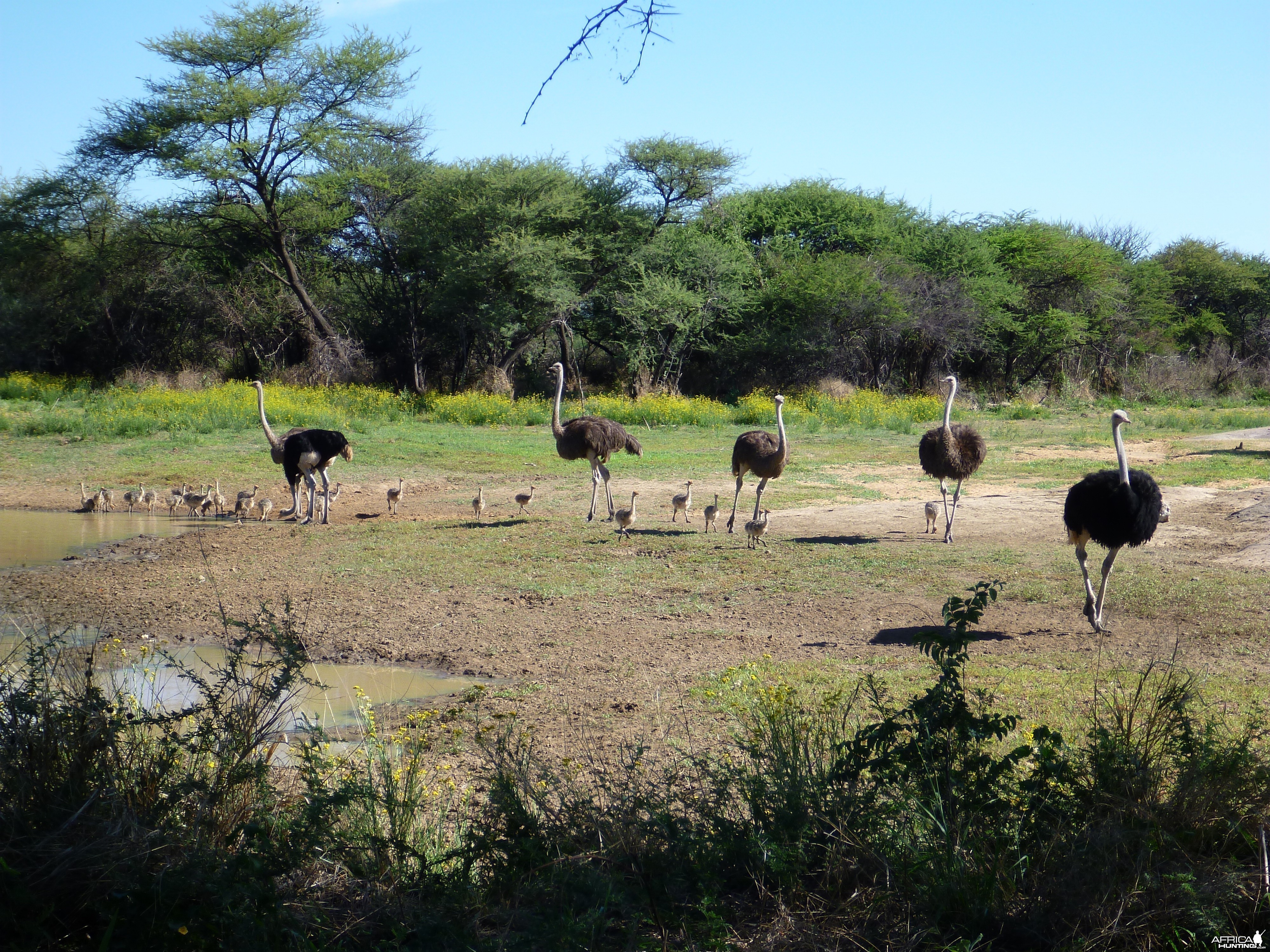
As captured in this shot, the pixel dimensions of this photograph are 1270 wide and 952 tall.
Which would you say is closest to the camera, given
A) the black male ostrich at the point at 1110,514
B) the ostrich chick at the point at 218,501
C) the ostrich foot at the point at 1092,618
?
the ostrich foot at the point at 1092,618

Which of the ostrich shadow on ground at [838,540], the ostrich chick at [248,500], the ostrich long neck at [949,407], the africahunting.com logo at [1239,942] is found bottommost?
the africahunting.com logo at [1239,942]

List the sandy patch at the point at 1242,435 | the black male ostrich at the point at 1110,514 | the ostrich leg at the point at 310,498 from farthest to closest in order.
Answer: the sandy patch at the point at 1242,435, the ostrich leg at the point at 310,498, the black male ostrich at the point at 1110,514

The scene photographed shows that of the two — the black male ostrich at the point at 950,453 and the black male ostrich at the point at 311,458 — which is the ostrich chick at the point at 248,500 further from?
the black male ostrich at the point at 950,453

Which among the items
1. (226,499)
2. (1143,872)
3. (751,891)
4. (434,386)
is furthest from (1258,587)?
(434,386)

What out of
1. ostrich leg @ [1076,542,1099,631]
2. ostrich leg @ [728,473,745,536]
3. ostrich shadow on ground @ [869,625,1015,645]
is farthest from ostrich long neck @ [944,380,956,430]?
ostrich shadow on ground @ [869,625,1015,645]

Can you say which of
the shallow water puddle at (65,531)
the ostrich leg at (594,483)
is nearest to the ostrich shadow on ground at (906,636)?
the ostrich leg at (594,483)

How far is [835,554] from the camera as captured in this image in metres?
11.2

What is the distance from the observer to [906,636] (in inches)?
317

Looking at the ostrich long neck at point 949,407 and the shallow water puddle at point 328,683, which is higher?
the ostrich long neck at point 949,407

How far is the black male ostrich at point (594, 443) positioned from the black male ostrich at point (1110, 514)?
20.1 ft

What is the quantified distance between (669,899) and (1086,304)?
3887 centimetres

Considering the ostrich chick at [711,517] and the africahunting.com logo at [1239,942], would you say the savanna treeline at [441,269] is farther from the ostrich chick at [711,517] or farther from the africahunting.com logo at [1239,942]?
the africahunting.com logo at [1239,942]

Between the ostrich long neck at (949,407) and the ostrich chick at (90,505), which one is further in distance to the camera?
the ostrich chick at (90,505)

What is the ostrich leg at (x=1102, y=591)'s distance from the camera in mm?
8102
